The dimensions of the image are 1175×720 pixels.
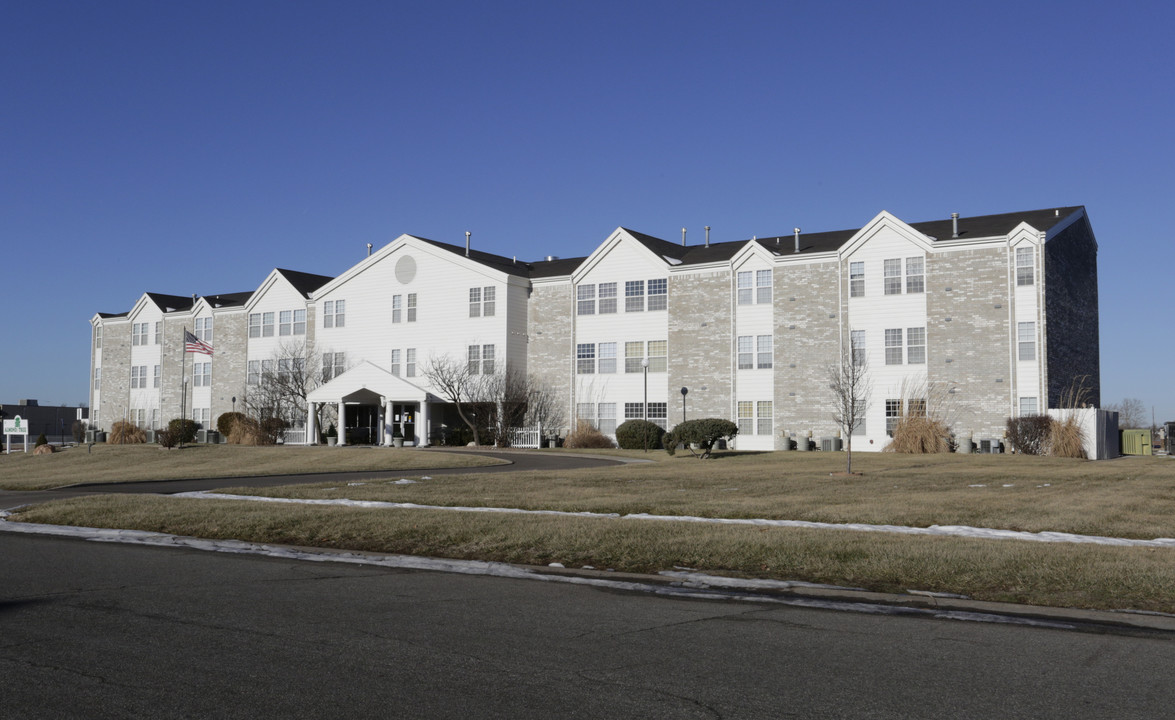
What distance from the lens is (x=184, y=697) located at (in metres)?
5.91

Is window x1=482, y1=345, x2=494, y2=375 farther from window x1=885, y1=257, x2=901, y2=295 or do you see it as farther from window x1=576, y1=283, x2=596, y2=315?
window x1=885, y1=257, x2=901, y2=295

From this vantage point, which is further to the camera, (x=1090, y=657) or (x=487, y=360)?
(x=487, y=360)

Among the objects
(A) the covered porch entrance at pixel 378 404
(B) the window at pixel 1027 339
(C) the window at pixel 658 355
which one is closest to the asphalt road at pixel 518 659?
(B) the window at pixel 1027 339

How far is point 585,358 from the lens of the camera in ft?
166

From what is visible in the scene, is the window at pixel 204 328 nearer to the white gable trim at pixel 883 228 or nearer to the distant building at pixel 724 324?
the distant building at pixel 724 324

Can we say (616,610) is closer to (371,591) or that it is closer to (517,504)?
(371,591)

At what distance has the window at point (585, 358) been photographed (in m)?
50.4

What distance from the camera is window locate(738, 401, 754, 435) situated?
151 feet

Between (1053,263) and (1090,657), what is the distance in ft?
125

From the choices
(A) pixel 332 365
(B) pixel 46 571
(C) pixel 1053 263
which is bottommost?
(B) pixel 46 571

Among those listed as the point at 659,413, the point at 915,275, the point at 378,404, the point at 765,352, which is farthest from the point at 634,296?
the point at 378,404

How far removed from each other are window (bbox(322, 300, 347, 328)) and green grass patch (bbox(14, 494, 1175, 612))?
131 ft

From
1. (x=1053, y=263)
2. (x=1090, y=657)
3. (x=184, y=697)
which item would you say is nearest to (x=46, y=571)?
(x=184, y=697)

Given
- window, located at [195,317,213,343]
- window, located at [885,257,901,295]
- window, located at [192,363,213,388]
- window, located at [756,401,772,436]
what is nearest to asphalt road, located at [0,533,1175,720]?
window, located at [885,257,901,295]
